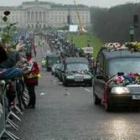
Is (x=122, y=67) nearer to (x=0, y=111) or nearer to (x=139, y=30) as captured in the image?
(x=0, y=111)

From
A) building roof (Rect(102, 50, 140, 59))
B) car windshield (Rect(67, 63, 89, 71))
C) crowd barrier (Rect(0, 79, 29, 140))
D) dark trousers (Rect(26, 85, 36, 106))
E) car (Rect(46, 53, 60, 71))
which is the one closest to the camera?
crowd barrier (Rect(0, 79, 29, 140))

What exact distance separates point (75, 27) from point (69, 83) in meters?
132

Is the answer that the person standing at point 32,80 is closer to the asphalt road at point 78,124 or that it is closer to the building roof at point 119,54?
the asphalt road at point 78,124

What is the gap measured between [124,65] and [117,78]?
1554 mm

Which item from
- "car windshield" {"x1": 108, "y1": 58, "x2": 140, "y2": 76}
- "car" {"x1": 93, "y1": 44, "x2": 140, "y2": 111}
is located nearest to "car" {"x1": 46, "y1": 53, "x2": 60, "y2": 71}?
"car" {"x1": 93, "y1": 44, "x2": 140, "y2": 111}

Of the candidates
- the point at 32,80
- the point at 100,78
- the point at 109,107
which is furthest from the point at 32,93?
the point at 109,107

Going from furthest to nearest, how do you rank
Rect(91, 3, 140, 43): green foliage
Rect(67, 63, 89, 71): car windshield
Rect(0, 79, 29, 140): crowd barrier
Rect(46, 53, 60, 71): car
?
Rect(91, 3, 140, 43): green foliage < Rect(46, 53, 60, 71): car < Rect(67, 63, 89, 71): car windshield < Rect(0, 79, 29, 140): crowd barrier

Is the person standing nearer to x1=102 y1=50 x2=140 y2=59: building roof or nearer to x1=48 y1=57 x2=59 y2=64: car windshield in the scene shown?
x1=102 y1=50 x2=140 y2=59: building roof

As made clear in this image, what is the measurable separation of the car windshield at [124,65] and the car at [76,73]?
74.3 feet

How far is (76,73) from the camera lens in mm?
45031

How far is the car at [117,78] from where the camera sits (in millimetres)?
19344

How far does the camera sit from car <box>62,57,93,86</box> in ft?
145

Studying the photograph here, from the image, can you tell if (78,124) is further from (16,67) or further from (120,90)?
(120,90)

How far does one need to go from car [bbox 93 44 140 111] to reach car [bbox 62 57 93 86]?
20.6 m
